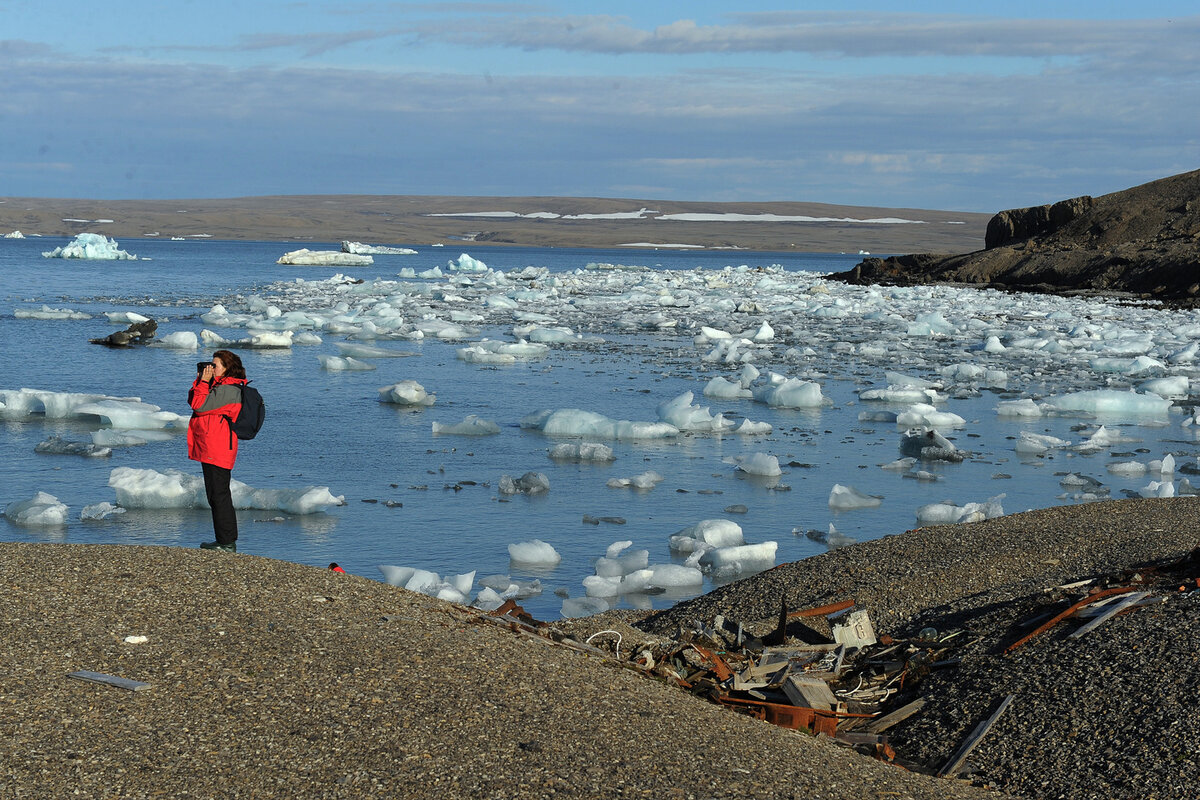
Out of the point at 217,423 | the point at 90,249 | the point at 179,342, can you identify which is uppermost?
the point at 217,423

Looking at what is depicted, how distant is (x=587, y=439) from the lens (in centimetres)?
934

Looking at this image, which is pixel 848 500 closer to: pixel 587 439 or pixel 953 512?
pixel 953 512

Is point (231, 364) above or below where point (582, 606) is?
above

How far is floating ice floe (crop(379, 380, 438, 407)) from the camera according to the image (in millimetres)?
10672

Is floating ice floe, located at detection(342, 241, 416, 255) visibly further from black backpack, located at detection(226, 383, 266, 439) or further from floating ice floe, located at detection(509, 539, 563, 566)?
black backpack, located at detection(226, 383, 266, 439)

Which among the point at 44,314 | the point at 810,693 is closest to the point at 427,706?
the point at 810,693

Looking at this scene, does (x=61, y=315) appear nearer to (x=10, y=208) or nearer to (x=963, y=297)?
(x=963, y=297)

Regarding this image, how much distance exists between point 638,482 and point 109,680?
16.2 ft

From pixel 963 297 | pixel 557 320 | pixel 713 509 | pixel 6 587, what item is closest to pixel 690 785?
pixel 6 587

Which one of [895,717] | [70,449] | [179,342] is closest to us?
[895,717]

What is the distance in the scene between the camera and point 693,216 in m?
160

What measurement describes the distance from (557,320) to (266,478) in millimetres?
14170

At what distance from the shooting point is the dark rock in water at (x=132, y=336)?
1548cm

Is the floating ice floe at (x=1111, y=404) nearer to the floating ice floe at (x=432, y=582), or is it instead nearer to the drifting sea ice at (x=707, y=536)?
the drifting sea ice at (x=707, y=536)
